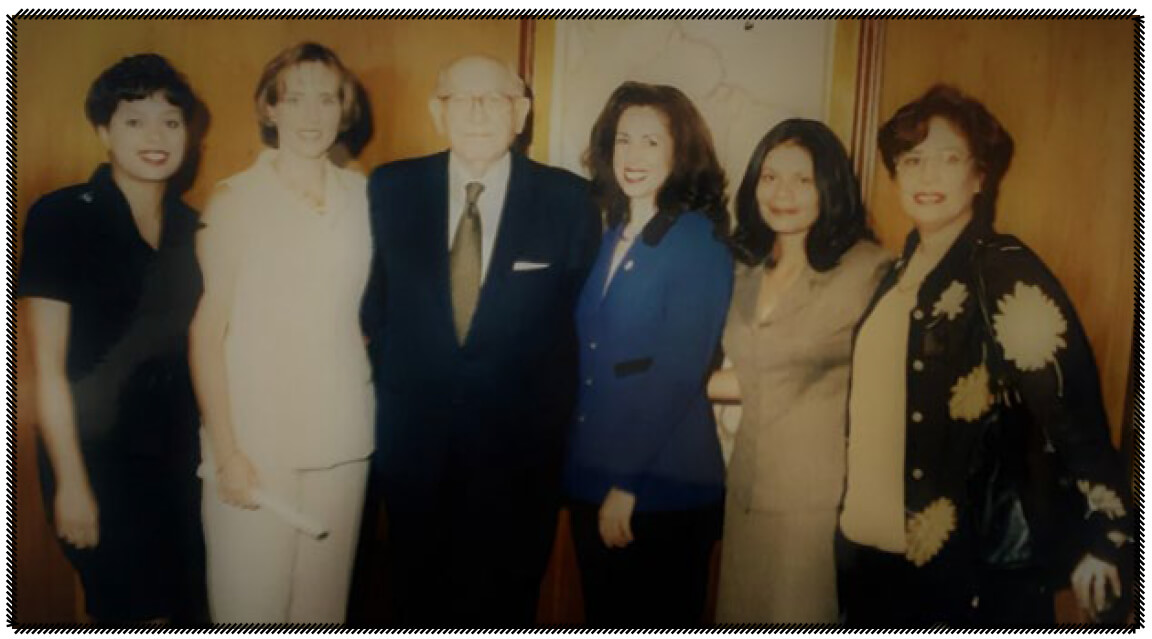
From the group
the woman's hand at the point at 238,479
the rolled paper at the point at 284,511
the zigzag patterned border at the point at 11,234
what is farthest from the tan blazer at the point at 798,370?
the zigzag patterned border at the point at 11,234

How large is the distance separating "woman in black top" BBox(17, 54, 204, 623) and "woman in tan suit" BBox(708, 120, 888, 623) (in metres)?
1.26

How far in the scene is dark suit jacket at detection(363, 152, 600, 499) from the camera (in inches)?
86.7

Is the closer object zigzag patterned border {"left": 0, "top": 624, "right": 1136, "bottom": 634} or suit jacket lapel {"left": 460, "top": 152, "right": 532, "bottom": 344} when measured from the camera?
suit jacket lapel {"left": 460, "top": 152, "right": 532, "bottom": 344}

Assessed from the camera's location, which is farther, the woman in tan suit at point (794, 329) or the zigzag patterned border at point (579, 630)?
the zigzag patterned border at point (579, 630)

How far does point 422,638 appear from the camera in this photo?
92.2 inches

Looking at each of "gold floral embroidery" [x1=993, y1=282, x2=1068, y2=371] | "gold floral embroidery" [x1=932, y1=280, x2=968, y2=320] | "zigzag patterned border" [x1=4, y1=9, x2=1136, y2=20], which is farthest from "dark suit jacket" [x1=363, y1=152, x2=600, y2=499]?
"gold floral embroidery" [x1=993, y1=282, x2=1068, y2=371]

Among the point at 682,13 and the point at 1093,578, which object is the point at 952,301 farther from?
the point at 682,13

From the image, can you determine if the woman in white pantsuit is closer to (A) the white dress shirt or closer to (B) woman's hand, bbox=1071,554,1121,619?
(A) the white dress shirt

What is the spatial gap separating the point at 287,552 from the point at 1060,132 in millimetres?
2025

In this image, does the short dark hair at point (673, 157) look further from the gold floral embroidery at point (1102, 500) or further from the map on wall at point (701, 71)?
the gold floral embroidery at point (1102, 500)

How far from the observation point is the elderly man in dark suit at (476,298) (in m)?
2.20

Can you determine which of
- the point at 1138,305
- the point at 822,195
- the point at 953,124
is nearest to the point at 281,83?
the point at 822,195

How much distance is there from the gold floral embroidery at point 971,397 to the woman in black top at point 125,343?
68.7 inches

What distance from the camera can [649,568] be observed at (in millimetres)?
2291
